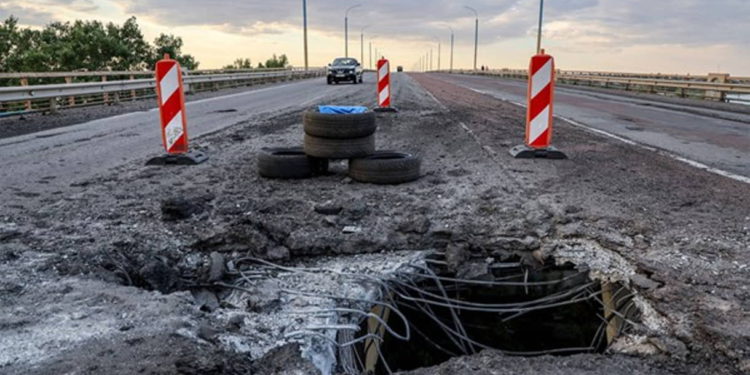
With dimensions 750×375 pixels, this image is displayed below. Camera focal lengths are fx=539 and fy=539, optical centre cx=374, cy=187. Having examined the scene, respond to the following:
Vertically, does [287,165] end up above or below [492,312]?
above

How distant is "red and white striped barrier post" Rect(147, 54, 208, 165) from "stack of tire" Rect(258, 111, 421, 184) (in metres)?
1.74

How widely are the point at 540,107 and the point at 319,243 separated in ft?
15.1

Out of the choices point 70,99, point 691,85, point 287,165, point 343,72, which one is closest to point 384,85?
point 287,165

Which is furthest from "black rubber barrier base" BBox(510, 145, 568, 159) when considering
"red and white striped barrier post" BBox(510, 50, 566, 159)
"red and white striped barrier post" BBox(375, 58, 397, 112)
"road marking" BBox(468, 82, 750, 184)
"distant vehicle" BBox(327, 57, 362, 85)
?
"distant vehicle" BBox(327, 57, 362, 85)

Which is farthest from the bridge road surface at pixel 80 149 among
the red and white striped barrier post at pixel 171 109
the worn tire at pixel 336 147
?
the worn tire at pixel 336 147

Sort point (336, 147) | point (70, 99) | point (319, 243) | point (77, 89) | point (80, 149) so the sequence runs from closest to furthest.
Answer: point (319, 243) < point (336, 147) < point (80, 149) < point (77, 89) < point (70, 99)

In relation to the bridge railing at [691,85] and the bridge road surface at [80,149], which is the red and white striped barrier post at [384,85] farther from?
the bridge railing at [691,85]

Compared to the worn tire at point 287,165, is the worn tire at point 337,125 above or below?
above

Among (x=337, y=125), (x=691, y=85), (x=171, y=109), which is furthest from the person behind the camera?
(x=691, y=85)

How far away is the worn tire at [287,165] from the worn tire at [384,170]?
1.73 ft

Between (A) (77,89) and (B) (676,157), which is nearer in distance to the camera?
(B) (676,157)

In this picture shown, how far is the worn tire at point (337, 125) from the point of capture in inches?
229

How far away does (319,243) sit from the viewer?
430cm

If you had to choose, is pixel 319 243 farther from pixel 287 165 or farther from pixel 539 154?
pixel 539 154
